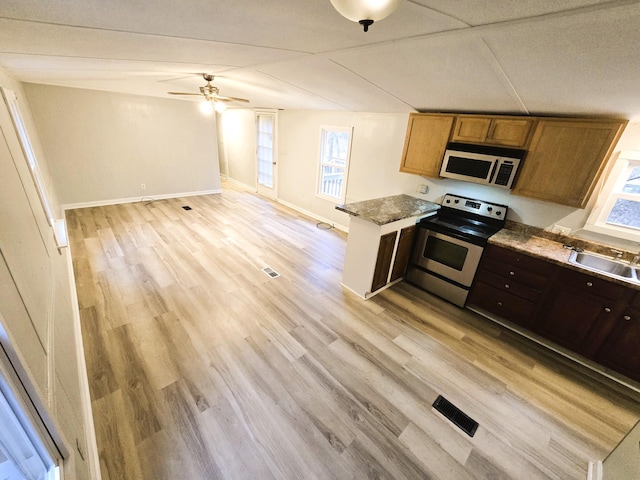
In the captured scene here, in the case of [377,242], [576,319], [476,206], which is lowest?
[576,319]

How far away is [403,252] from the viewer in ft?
10.5

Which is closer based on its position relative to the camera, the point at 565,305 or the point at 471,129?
the point at 565,305

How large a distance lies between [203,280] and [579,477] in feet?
11.6

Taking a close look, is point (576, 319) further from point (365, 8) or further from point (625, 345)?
point (365, 8)

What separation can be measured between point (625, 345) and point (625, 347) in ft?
0.06

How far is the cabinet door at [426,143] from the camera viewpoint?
9.85 feet

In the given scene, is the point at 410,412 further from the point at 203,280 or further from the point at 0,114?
the point at 0,114

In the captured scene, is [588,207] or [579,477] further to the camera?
[588,207]

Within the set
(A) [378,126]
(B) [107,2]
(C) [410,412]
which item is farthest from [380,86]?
(C) [410,412]

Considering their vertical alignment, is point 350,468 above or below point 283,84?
below

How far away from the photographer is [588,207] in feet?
8.10

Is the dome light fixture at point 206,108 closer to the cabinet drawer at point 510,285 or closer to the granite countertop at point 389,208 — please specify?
the granite countertop at point 389,208

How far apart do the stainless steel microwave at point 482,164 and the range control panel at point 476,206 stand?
0.37 m

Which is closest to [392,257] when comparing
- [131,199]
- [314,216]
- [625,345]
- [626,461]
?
[625,345]
